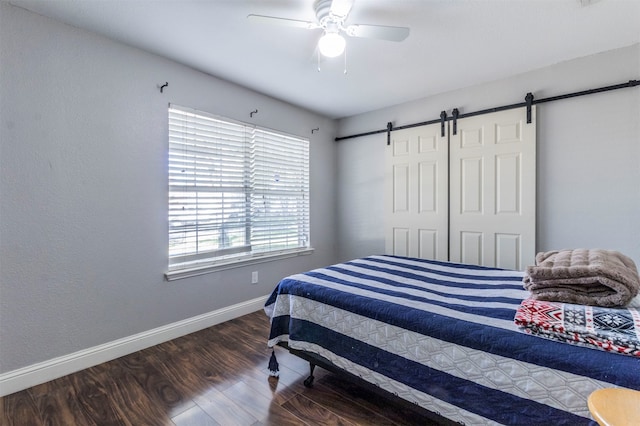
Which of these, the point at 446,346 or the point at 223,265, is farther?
the point at 223,265

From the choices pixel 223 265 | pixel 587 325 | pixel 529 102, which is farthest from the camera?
pixel 223 265

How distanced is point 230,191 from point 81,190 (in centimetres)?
118

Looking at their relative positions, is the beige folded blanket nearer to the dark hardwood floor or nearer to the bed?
the bed

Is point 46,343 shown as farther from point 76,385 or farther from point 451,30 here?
point 451,30

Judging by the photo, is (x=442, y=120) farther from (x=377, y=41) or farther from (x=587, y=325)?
(x=587, y=325)

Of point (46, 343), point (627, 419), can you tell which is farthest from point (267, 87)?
point (627, 419)

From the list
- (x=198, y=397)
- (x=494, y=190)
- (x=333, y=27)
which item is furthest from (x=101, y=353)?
(x=494, y=190)

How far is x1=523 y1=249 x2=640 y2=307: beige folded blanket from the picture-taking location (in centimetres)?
116

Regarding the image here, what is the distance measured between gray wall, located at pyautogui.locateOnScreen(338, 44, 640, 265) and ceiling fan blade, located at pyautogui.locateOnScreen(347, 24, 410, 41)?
5.56ft

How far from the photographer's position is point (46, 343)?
1871mm

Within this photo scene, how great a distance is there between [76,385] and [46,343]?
352 mm

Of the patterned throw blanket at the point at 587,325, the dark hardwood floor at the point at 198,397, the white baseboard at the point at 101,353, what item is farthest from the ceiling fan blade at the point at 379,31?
the white baseboard at the point at 101,353

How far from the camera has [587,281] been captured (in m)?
1.21

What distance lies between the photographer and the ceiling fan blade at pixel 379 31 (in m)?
1.66
